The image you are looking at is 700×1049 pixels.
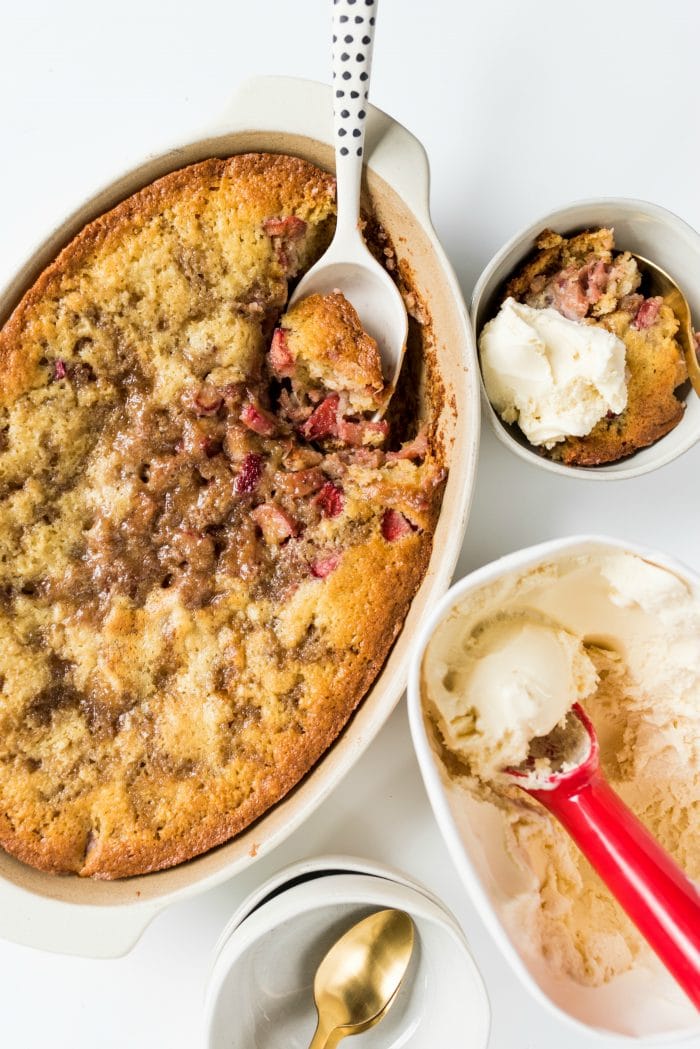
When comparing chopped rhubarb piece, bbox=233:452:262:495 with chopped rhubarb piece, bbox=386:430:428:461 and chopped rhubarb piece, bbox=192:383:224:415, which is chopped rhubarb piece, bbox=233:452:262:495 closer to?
chopped rhubarb piece, bbox=192:383:224:415

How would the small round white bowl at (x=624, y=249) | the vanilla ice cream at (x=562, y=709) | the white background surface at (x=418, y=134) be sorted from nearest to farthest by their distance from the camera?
the vanilla ice cream at (x=562, y=709), the small round white bowl at (x=624, y=249), the white background surface at (x=418, y=134)

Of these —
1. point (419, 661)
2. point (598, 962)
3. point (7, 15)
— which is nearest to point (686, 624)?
point (419, 661)

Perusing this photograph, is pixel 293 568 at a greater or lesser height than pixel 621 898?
greater

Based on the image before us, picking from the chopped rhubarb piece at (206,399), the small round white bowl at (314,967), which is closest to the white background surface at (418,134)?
the small round white bowl at (314,967)

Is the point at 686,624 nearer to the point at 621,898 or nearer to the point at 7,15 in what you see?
the point at 621,898

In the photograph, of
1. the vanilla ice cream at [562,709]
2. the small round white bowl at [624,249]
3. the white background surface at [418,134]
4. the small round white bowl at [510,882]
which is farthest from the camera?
the white background surface at [418,134]

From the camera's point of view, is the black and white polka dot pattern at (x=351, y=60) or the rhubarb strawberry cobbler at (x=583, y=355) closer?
the black and white polka dot pattern at (x=351, y=60)

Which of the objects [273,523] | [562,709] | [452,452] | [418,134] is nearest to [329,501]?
[273,523]

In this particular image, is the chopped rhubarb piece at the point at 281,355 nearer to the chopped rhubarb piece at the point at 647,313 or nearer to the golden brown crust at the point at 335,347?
the golden brown crust at the point at 335,347
